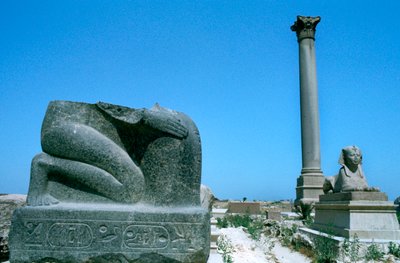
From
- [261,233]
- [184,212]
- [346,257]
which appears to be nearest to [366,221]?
[346,257]

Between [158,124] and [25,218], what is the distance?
138cm

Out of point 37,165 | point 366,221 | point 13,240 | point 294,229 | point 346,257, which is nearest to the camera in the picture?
point 13,240

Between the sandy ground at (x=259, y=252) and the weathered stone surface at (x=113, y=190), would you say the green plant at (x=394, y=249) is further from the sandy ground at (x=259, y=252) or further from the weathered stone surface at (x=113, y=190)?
the weathered stone surface at (x=113, y=190)

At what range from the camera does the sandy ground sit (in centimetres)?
612

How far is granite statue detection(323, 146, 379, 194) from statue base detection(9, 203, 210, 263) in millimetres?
6007

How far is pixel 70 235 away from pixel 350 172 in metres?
7.13

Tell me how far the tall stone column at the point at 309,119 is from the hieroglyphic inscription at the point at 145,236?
1316cm

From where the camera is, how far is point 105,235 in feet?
9.74

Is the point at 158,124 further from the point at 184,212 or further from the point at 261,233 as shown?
the point at 261,233

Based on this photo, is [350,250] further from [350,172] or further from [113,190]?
[113,190]

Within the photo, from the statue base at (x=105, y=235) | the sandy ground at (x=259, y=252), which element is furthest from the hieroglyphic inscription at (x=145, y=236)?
the sandy ground at (x=259, y=252)

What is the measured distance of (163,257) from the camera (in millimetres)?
2963

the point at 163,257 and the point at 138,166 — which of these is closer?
the point at 163,257

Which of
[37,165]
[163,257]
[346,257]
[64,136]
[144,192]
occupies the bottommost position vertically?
[346,257]
